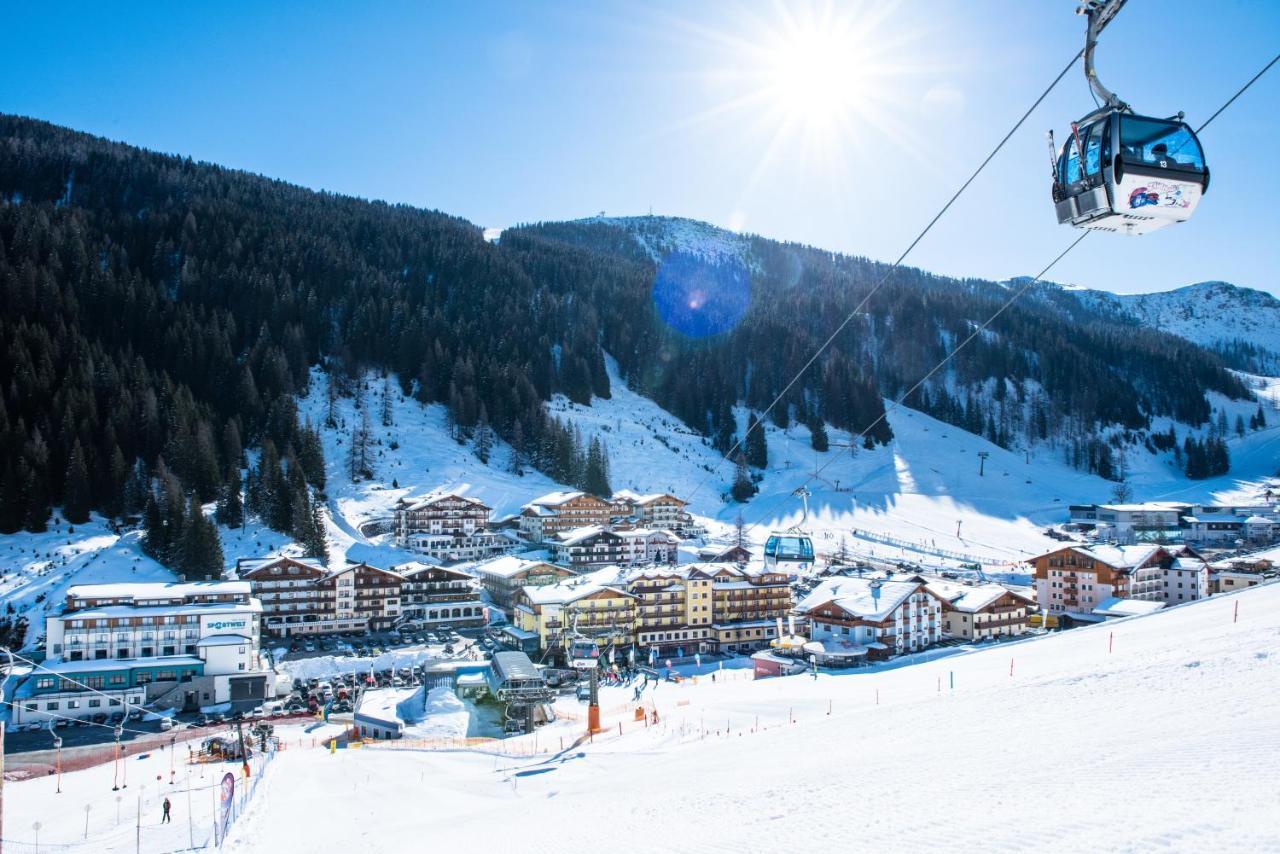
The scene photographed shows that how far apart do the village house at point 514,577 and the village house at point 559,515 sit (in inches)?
421

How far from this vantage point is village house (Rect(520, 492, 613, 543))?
58.6 meters

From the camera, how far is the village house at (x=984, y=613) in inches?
1510

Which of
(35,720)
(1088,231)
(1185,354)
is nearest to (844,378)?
(1185,354)

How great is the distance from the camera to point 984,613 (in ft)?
127

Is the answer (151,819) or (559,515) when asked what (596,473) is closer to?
(559,515)

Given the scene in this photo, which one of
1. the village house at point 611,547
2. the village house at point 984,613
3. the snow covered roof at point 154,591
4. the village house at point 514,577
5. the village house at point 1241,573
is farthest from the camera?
the village house at point 611,547

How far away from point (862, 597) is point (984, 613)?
6.70 metres

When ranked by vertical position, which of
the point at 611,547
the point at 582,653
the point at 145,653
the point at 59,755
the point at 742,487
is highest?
the point at 742,487

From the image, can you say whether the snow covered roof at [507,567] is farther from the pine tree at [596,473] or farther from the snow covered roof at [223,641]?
the pine tree at [596,473]

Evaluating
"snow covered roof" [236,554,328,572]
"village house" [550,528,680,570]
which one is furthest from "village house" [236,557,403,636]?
"village house" [550,528,680,570]

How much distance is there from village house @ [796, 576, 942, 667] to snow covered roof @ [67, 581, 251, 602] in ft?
85.9

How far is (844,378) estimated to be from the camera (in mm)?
101812

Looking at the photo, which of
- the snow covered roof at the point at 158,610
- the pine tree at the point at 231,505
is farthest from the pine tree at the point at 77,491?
the snow covered roof at the point at 158,610

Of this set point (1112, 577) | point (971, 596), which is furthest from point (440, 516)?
point (1112, 577)
